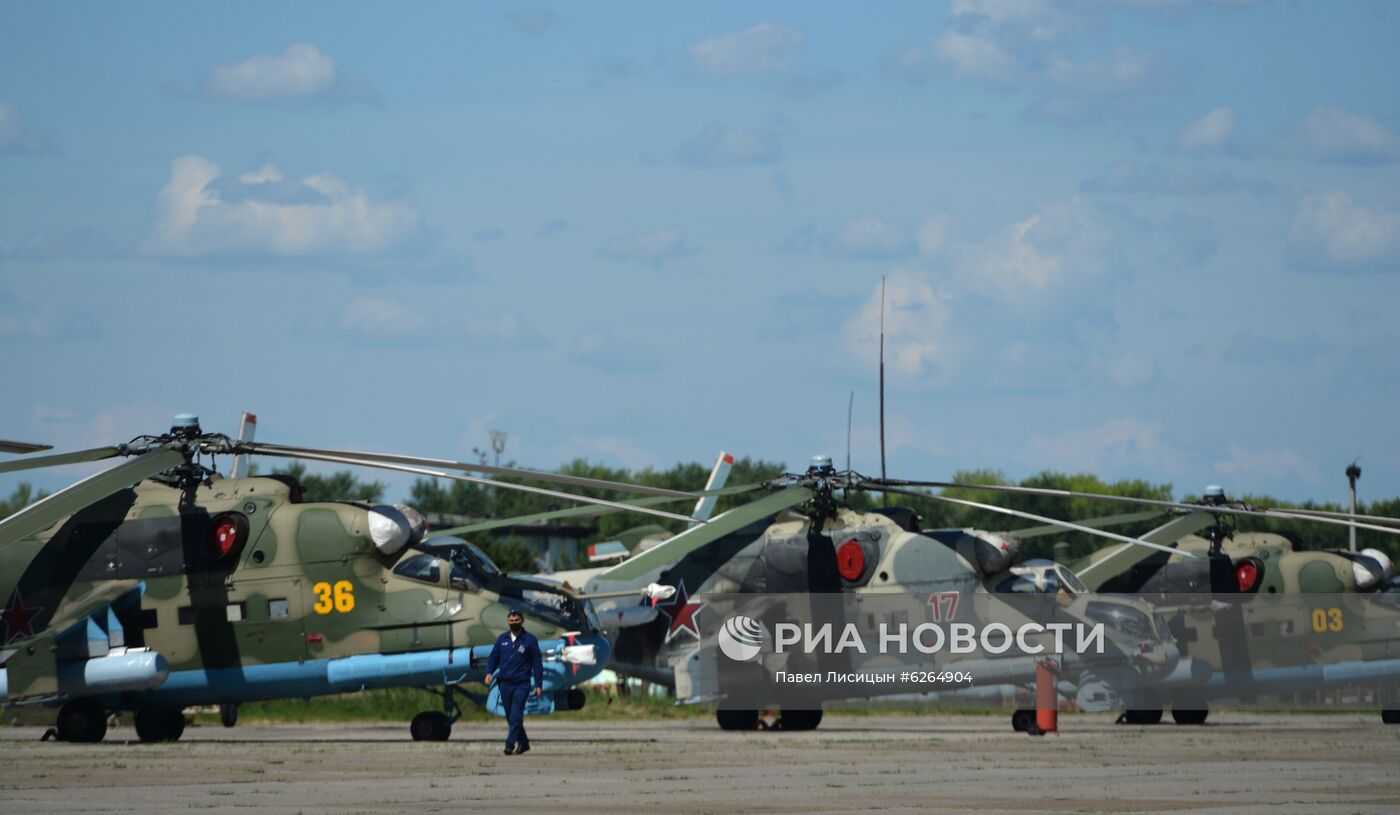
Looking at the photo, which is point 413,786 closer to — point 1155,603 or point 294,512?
point 294,512

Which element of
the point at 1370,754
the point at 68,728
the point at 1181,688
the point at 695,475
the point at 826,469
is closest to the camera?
the point at 1370,754

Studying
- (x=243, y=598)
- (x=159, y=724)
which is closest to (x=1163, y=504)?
(x=243, y=598)

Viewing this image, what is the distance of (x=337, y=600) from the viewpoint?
24547 millimetres

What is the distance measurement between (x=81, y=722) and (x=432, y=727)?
16.0 feet

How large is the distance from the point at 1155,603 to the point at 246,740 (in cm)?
1716

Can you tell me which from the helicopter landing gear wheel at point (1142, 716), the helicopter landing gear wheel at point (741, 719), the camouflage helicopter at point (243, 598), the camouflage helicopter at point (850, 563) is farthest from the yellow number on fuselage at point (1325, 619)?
the camouflage helicopter at point (243, 598)

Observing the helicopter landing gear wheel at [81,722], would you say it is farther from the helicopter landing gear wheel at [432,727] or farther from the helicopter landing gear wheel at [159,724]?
the helicopter landing gear wheel at [432,727]

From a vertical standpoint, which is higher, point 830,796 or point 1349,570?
point 1349,570

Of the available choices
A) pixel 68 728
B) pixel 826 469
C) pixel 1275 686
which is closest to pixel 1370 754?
pixel 826 469

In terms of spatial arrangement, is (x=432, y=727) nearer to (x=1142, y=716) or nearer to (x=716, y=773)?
(x=716, y=773)

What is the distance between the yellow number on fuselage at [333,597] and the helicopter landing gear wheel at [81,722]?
334cm

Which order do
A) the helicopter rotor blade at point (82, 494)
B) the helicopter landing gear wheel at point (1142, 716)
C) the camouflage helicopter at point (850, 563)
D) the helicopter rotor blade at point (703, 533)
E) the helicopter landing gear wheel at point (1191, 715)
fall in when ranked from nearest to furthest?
the helicopter rotor blade at point (82, 494) → the helicopter rotor blade at point (703, 533) → the camouflage helicopter at point (850, 563) → the helicopter landing gear wheel at point (1142, 716) → the helicopter landing gear wheel at point (1191, 715)

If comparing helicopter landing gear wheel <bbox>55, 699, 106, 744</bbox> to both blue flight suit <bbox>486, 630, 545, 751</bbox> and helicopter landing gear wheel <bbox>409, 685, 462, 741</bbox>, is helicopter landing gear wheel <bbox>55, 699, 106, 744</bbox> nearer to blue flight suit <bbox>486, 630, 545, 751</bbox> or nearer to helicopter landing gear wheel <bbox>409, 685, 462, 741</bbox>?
helicopter landing gear wheel <bbox>409, 685, 462, 741</bbox>

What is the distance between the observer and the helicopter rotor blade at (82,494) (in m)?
20.4
